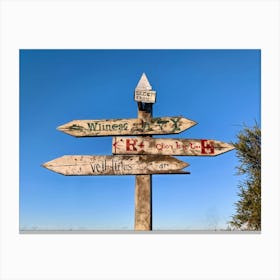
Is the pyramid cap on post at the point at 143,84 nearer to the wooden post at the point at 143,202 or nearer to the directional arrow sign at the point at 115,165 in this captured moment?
the directional arrow sign at the point at 115,165

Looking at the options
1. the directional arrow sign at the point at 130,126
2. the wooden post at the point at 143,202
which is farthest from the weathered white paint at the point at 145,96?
the wooden post at the point at 143,202

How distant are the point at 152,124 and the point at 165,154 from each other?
449mm

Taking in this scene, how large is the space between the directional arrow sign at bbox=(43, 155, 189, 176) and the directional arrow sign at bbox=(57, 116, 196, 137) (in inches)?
13.4

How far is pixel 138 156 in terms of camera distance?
6.00 metres

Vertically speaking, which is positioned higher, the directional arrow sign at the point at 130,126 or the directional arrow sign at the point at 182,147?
the directional arrow sign at the point at 130,126

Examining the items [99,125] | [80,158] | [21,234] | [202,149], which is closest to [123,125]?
[99,125]

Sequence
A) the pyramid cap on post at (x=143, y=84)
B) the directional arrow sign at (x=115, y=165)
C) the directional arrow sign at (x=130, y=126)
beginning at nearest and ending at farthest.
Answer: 1. the directional arrow sign at (x=115, y=165)
2. the directional arrow sign at (x=130, y=126)
3. the pyramid cap on post at (x=143, y=84)

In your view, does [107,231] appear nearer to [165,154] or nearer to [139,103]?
[165,154]

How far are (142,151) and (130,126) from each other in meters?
0.39

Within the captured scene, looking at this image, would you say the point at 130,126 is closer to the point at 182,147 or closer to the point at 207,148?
the point at 182,147

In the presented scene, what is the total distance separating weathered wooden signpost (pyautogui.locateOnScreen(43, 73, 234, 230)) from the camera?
5969 millimetres

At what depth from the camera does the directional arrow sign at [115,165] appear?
5.91 meters

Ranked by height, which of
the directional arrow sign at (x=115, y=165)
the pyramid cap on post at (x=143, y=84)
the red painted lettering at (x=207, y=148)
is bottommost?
the directional arrow sign at (x=115, y=165)

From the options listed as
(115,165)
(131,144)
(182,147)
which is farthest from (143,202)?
(182,147)
